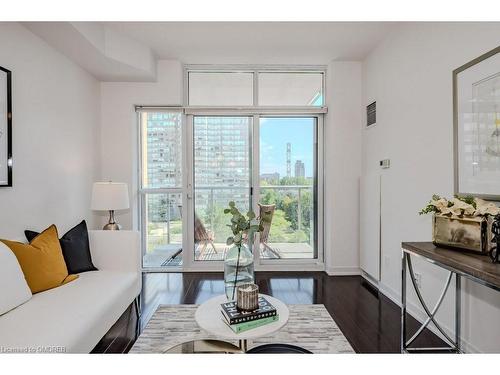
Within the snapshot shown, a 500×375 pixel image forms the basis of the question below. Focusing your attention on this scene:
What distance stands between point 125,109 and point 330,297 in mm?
3232

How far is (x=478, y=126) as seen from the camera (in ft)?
5.85

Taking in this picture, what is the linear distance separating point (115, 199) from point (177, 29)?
1802 millimetres

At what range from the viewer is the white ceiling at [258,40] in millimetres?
2771

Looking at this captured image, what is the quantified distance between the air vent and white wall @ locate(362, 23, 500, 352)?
9 cm

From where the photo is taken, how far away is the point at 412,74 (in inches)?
99.0

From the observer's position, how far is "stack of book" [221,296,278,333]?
1.45 m

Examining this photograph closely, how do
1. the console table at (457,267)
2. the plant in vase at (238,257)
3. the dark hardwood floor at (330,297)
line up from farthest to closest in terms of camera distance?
the dark hardwood floor at (330,297), the plant in vase at (238,257), the console table at (457,267)

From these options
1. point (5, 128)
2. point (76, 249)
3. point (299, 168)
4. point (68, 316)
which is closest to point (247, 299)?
point (68, 316)

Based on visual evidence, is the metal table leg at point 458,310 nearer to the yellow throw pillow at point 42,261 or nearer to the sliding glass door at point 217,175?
the sliding glass door at point 217,175

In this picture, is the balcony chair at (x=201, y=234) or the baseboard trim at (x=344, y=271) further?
the balcony chair at (x=201, y=234)

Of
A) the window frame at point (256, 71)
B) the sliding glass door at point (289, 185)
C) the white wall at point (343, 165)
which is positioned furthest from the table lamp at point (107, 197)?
the white wall at point (343, 165)

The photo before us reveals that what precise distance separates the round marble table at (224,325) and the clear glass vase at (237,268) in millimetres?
124

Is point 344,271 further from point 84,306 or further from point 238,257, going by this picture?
point 84,306

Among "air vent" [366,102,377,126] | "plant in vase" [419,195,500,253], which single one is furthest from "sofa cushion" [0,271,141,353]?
"air vent" [366,102,377,126]
